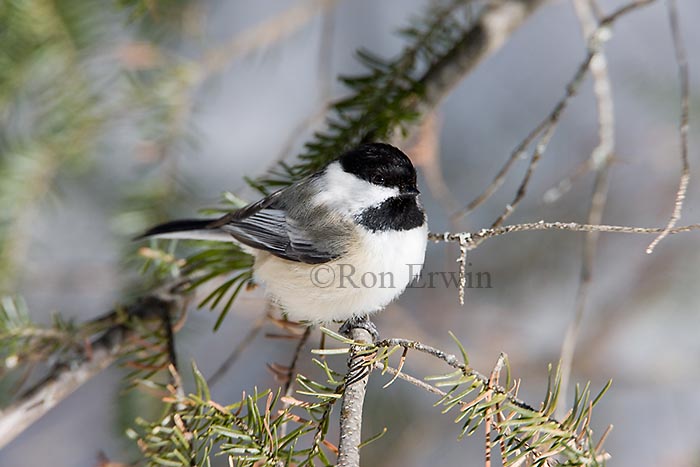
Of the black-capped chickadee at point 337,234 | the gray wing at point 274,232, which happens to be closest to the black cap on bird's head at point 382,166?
the black-capped chickadee at point 337,234

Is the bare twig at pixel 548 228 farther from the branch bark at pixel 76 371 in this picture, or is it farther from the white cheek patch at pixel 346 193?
the branch bark at pixel 76 371

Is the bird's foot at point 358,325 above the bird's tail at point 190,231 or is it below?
below

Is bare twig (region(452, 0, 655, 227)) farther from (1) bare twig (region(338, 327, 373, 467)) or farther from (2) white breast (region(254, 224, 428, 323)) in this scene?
(1) bare twig (region(338, 327, 373, 467))

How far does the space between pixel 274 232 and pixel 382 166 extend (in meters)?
0.18

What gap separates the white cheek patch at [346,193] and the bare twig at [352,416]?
283 millimetres

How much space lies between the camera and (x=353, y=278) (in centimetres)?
81

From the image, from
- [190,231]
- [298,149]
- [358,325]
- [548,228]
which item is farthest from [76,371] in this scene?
[298,149]

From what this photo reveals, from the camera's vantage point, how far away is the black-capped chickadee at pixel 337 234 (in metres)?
0.79

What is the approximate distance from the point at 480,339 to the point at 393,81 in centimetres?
64

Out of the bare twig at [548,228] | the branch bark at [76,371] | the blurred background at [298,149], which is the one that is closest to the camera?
the bare twig at [548,228]

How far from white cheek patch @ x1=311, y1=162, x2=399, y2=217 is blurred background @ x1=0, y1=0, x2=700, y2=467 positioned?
16 cm

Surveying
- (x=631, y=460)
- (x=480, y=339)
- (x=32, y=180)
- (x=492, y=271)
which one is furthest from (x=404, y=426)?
(x=32, y=180)

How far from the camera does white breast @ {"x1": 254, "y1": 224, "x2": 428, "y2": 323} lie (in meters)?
0.79

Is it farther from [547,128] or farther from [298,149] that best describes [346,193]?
[298,149]
